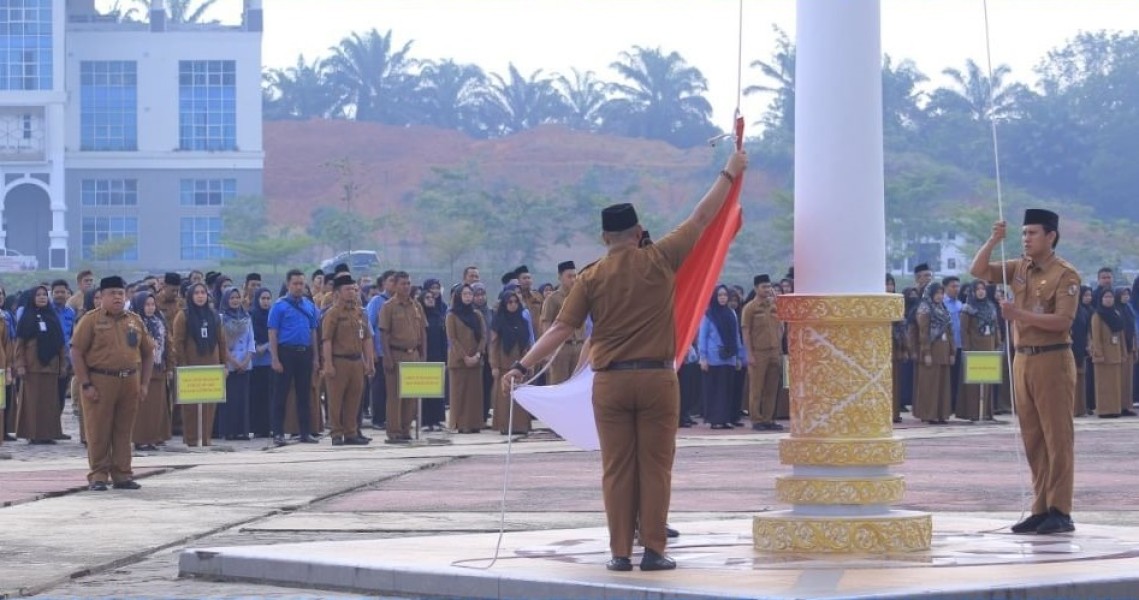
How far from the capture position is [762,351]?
26.8 m

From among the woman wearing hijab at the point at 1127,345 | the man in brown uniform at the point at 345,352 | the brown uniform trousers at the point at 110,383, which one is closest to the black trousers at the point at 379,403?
the man in brown uniform at the point at 345,352

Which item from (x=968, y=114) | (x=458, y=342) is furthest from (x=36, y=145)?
(x=458, y=342)

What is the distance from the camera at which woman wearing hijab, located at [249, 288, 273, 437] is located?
25094 millimetres

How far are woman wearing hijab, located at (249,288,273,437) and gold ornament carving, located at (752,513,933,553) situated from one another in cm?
1405

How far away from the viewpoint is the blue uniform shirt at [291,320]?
23859 millimetres

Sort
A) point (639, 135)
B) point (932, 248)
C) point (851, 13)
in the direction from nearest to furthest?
point (851, 13) → point (932, 248) → point (639, 135)

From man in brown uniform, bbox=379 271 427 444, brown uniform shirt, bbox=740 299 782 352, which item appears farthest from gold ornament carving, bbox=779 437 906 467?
brown uniform shirt, bbox=740 299 782 352

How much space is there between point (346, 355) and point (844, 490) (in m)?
12.4

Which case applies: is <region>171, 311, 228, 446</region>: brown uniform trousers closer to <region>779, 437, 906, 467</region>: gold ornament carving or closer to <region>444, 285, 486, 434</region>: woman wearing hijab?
<region>444, 285, 486, 434</region>: woman wearing hijab

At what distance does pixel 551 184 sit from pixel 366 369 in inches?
3800

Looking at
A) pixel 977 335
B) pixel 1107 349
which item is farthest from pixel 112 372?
pixel 1107 349

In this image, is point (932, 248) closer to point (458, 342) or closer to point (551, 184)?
point (551, 184)

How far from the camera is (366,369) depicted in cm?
2359

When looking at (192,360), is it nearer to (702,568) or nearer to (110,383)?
(110,383)
